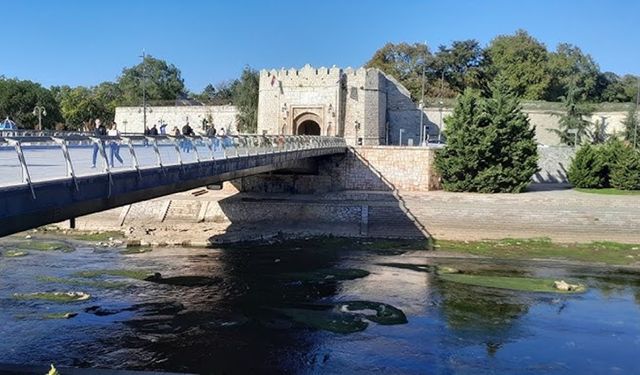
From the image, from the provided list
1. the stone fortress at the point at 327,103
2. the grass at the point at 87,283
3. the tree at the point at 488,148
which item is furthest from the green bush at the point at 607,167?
the grass at the point at 87,283

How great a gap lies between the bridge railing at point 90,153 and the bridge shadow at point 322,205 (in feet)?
39.1

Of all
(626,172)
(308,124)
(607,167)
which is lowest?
(626,172)

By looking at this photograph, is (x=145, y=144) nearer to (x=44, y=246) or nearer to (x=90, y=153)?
(x=90, y=153)

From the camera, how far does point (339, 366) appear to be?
1442 cm

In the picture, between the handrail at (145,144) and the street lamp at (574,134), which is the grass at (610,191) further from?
the handrail at (145,144)

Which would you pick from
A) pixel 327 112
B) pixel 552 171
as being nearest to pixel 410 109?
pixel 327 112

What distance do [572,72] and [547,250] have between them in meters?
47.8

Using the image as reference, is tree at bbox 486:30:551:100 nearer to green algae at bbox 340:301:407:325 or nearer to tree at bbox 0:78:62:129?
Result: tree at bbox 0:78:62:129

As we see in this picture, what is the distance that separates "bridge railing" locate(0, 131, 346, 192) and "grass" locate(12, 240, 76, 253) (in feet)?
33.5

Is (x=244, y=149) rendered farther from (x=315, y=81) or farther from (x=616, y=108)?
(x=616, y=108)

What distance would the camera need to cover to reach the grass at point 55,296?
63.1 ft

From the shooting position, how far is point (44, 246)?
1125 inches

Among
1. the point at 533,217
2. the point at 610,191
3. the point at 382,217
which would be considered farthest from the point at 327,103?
the point at 610,191

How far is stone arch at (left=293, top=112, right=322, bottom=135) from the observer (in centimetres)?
4975
